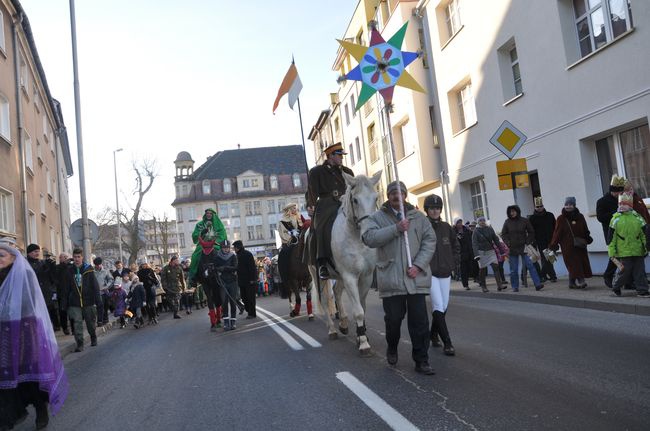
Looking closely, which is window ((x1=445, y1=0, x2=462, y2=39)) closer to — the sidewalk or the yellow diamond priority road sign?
the yellow diamond priority road sign

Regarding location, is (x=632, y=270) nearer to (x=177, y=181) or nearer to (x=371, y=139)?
(x=371, y=139)

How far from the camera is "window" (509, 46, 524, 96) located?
1692 centimetres

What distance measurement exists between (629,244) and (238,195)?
8253 centimetres

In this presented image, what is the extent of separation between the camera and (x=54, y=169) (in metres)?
28.7

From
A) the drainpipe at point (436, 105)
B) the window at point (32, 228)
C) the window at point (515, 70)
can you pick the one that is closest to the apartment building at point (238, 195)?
the drainpipe at point (436, 105)

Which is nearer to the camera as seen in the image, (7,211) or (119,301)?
(7,211)

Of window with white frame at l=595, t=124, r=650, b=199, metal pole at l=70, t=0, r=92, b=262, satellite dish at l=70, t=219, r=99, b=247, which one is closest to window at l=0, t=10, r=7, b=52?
metal pole at l=70, t=0, r=92, b=262

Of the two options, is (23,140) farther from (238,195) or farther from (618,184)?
(238,195)

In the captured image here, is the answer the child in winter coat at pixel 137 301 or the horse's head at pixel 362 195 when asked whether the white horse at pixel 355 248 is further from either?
the child in winter coat at pixel 137 301

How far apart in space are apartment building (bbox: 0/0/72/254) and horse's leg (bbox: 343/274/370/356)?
12.0m

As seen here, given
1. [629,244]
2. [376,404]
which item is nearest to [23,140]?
[376,404]

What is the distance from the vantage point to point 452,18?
2108 centimetres

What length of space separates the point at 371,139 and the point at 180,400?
31.1 meters

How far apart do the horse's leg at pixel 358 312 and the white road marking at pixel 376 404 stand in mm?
878
